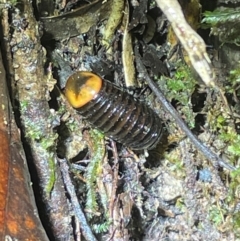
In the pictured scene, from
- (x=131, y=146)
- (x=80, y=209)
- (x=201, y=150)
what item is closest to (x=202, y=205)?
(x=201, y=150)

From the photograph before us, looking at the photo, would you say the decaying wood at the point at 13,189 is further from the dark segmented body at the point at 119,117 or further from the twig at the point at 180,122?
the twig at the point at 180,122

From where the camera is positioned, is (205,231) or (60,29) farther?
(205,231)

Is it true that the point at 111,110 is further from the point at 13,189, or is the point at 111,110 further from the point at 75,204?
the point at 13,189

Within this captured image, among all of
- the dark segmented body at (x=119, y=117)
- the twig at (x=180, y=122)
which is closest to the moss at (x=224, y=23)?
the twig at (x=180, y=122)

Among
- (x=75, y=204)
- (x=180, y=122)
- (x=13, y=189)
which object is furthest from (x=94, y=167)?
(x=13, y=189)

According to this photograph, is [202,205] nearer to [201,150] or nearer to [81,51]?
[201,150]

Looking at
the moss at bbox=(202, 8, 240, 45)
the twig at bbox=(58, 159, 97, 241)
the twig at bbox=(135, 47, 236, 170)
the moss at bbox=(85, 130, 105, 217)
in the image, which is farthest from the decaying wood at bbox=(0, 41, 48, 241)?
the moss at bbox=(202, 8, 240, 45)

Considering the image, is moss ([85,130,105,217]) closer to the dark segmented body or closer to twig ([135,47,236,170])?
the dark segmented body
